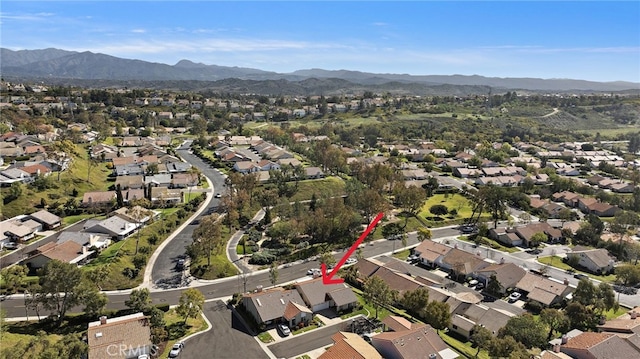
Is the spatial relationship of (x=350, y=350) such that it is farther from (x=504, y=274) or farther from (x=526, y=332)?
(x=504, y=274)

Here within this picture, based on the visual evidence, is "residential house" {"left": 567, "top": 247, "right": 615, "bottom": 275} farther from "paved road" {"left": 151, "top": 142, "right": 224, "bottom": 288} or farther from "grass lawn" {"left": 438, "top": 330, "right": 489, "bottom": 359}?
"paved road" {"left": 151, "top": 142, "right": 224, "bottom": 288}

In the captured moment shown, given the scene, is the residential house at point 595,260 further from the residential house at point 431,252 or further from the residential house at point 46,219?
the residential house at point 46,219

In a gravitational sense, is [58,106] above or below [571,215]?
above

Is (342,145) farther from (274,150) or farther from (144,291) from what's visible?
(144,291)

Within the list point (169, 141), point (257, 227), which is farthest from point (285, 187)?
point (169, 141)

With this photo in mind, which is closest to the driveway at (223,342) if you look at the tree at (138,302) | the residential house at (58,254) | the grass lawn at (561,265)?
the tree at (138,302)

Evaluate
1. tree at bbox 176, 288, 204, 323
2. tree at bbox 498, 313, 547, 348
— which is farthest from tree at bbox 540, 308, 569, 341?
tree at bbox 176, 288, 204, 323

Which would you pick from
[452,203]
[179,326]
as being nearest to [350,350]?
[179,326]
